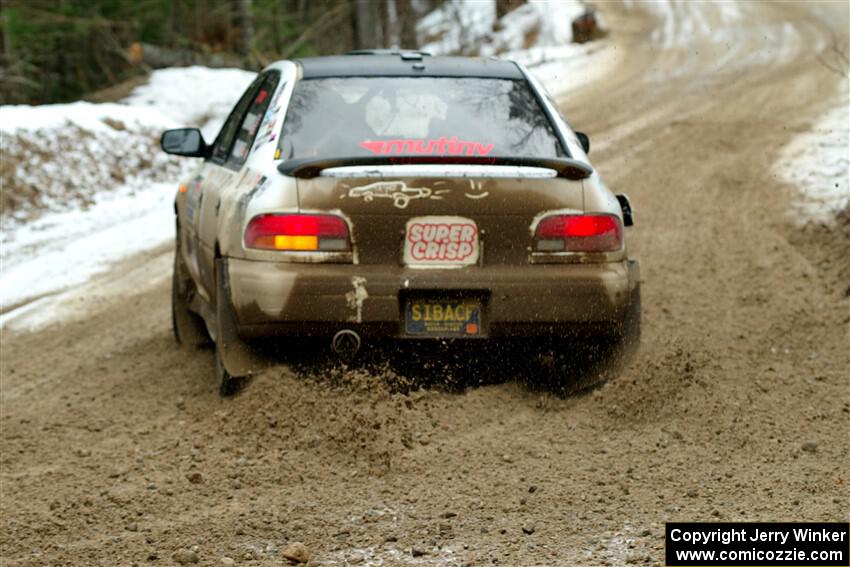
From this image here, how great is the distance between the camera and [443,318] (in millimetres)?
5414

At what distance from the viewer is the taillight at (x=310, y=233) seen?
17.5 ft

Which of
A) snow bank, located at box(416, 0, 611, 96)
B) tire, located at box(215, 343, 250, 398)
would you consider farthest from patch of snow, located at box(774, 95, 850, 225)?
snow bank, located at box(416, 0, 611, 96)

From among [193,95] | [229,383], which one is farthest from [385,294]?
[193,95]

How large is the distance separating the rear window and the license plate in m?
0.68

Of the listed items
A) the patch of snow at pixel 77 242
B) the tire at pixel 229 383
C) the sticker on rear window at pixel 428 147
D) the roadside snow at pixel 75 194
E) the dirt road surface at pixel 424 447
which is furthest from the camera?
the roadside snow at pixel 75 194

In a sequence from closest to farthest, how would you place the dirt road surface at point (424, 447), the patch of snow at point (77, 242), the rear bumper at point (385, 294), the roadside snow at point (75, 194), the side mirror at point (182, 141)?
the dirt road surface at point (424, 447), the rear bumper at point (385, 294), the side mirror at point (182, 141), the patch of snow at point (77, 242), the roadside snow at point (75, 194)

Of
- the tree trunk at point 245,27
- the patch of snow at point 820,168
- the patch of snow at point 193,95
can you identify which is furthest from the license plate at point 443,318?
the tree trunk at point 245,27

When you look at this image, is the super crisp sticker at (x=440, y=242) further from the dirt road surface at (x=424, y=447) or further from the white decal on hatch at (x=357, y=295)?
the dirt road surface at (x=424, y=447)

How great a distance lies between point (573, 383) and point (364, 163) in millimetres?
1513

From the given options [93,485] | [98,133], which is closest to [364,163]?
[93,485]

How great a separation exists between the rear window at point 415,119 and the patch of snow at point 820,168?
5.23 meters

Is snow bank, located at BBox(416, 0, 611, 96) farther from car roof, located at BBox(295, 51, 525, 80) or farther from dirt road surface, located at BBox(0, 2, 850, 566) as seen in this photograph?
car roof, located at BBox(295, 51, 525, 80)

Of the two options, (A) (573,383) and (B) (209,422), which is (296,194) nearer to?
(B) (209,422)

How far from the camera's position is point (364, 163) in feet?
17.8
